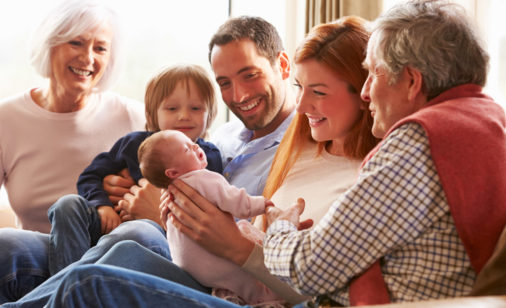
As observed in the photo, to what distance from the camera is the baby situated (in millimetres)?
1684

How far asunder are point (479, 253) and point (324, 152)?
0.81 metres

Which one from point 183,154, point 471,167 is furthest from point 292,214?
point 471,167

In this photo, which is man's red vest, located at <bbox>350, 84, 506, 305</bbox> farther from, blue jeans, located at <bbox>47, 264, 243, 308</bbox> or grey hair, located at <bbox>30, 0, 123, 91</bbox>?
grey hair, located at <bbox>30, 0, 123, 91</bbox>

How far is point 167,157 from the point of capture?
1.74 metres

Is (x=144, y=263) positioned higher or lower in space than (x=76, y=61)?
lower

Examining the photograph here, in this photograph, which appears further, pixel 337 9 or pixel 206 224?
pixel 337 9

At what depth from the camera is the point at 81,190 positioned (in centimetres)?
242

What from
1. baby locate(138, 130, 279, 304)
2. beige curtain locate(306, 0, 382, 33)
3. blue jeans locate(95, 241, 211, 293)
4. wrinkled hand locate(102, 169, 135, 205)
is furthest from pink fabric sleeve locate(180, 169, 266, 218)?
beige curtain locate(306, 0, 382, 33)

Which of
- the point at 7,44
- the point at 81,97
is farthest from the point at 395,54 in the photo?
the point at 7,44

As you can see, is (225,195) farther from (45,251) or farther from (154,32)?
(154,32)

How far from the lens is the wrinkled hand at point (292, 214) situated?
1.55 metres

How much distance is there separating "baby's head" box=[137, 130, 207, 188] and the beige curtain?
159 cm

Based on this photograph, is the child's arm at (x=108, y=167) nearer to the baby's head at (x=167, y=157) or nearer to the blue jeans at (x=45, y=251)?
the blue jeans at (x=45, y=251)

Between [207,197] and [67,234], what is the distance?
0.65m
